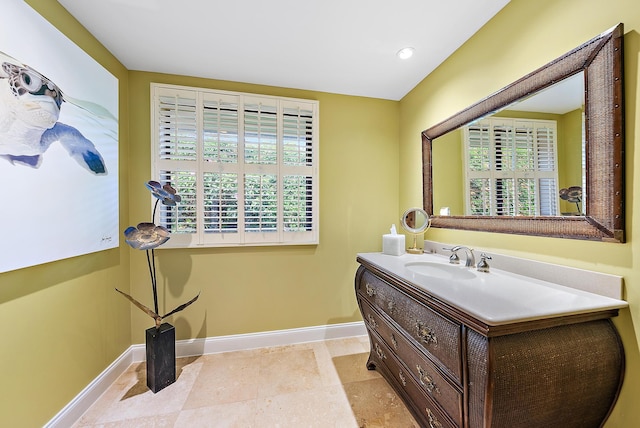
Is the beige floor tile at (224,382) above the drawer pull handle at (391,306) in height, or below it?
below

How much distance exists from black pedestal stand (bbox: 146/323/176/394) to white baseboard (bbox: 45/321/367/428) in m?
0.31

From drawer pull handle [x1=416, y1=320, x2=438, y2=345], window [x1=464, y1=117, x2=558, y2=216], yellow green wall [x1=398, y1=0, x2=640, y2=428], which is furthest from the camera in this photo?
window [x1=464, y1=117, x2=558, y2=216]

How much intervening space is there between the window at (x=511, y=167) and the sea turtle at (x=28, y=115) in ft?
8.08

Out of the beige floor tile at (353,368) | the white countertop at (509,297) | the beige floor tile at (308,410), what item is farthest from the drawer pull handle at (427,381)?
the beige floor tile at (353,368)

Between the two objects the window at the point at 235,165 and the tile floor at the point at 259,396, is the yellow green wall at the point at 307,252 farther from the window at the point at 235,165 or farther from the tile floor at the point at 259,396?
the tile floor at the point at 259,396

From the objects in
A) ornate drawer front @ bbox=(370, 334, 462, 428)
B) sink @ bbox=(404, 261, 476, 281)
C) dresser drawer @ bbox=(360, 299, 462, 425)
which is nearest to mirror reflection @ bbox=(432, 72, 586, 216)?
sink @ bbox=(404, 261, 476, 281)

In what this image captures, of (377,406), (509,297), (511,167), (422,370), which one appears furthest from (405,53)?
(377,406)

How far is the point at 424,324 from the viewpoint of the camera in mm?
1146

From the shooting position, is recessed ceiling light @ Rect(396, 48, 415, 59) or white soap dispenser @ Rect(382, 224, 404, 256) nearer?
recessed ceiling light @ Rect(396, 48, 415, 59)

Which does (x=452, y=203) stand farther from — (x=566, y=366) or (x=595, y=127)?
(x=566, y=366)

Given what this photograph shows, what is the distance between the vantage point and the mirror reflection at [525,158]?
1.13 m

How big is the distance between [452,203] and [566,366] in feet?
3.94

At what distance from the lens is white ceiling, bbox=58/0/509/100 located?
1417 millimetres

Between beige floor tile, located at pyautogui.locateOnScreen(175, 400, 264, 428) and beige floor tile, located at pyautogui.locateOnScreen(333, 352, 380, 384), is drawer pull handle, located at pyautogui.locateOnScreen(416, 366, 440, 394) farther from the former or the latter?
beige floor tile, located at pyautogui.locateOnScreen(175, 400, 264, 428)
